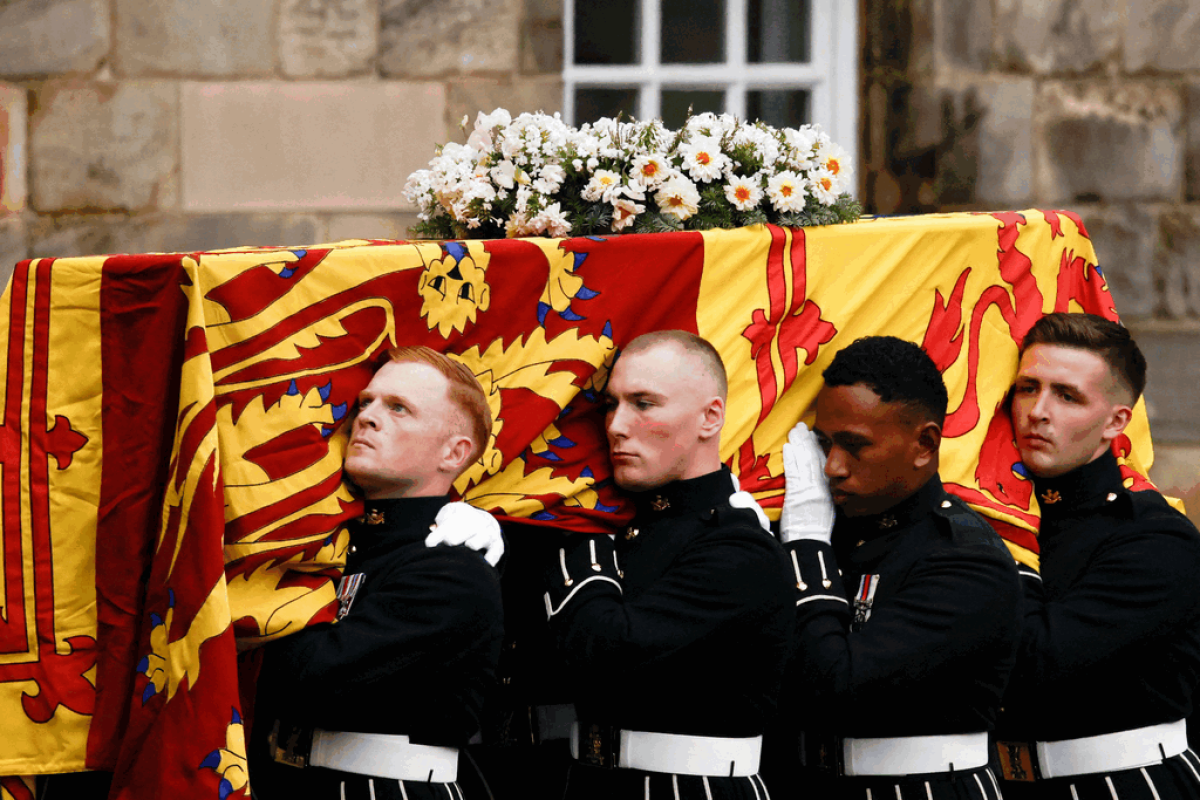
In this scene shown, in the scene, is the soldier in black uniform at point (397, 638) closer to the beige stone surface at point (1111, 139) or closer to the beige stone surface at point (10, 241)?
the beige stone surface at point (10, 241)

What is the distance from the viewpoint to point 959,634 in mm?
2910

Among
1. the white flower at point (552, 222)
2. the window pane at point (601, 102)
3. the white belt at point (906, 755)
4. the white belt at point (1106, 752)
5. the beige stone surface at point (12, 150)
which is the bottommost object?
the white belt at point (1106, 752)

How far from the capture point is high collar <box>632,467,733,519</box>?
9.82 ft

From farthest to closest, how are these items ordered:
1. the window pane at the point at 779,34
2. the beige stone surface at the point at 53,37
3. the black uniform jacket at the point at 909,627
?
1. the window pane at the point at 779,34
2. the beige stone surface at the point at 53,37
3. the black uniform jacket at the point at 909,627

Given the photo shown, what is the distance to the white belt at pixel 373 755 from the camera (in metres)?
2.74

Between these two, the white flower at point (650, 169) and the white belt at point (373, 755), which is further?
the white flower at point (650, 169)

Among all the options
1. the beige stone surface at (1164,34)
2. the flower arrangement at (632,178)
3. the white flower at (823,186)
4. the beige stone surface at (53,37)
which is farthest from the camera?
the beige stone surface at (1164,34)

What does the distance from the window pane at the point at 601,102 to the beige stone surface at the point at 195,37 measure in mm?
1112

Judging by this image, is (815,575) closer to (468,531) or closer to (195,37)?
(468,531)

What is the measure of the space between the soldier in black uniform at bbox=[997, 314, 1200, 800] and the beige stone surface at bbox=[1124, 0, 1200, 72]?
195 cm

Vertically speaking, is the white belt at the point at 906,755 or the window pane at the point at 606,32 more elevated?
the window pane at the point at 606,32

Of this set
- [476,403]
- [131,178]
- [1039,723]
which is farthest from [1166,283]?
[131,178]

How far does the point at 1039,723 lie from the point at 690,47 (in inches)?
114

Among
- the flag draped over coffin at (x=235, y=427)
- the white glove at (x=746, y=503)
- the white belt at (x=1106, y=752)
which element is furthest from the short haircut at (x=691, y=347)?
the white belt at (x=1106, y=752)
